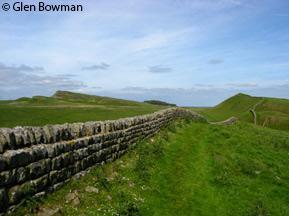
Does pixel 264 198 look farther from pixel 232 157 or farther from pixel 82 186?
pixel 82 186

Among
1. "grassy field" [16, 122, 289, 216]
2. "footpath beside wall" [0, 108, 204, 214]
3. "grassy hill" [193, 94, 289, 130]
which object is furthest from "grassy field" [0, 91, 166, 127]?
"grassy hill" [193, 94, 289, 130]

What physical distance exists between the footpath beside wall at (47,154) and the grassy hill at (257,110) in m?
68.8

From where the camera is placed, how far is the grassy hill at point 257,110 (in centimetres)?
8869

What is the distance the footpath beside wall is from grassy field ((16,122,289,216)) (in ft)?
1.37

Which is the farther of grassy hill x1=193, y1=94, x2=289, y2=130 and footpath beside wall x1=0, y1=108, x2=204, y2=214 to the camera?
grassy hill x1=193, y1=94, x2=289, y2=130

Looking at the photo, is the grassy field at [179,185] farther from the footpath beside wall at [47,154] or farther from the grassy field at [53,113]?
the grassy field at [53,113]

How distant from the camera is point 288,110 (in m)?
111

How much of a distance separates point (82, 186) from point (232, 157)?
12288 mm

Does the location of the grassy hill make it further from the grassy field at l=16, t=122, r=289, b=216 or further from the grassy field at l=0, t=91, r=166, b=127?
the grassy field at l=16, t=122, r=289, b=216

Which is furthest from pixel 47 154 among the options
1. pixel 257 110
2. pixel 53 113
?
pixel 257 110

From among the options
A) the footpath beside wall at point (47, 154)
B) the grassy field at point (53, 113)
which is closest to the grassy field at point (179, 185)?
the footpath beside wall at point (47, 154)

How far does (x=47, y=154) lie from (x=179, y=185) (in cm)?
689

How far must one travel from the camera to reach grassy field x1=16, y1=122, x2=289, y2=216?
12.8 m

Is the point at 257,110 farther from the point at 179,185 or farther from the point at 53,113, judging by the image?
the point at 179,185
